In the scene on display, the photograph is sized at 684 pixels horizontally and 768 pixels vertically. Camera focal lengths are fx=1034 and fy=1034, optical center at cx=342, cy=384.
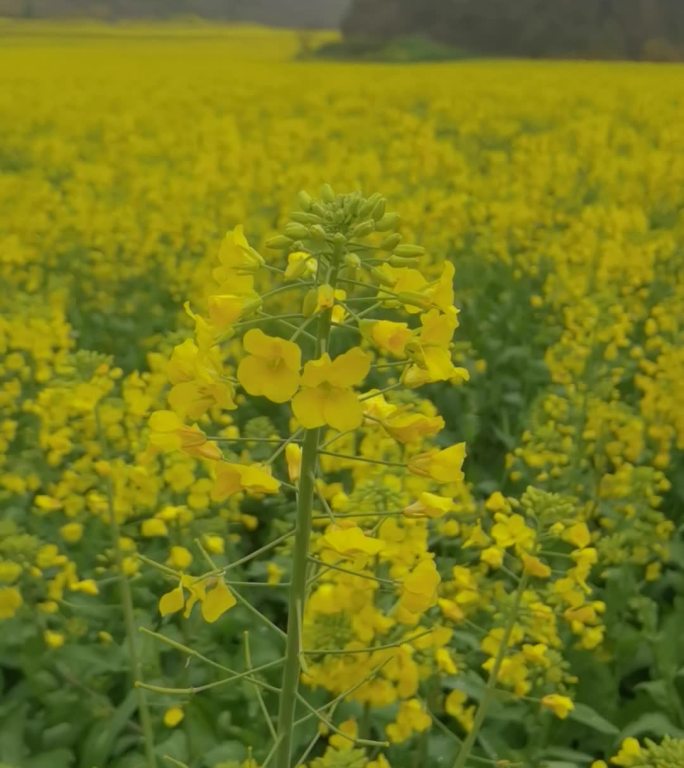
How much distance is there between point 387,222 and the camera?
62.1 inches

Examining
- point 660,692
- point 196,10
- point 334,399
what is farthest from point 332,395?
point 196,10

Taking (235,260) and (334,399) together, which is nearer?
(334,399)

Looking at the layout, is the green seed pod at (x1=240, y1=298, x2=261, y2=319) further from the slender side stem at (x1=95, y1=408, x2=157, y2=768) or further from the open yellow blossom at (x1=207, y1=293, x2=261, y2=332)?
the slender side stem at (x1=95, y1=408, x2=157, y2=768)

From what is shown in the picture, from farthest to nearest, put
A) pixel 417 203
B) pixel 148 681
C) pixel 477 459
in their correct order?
pixel 417 203 → pixel 477 459 → pixel 148 681

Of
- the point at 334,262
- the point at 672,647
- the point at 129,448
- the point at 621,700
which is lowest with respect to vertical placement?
the point at 621,700

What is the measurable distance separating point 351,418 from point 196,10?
394 feet

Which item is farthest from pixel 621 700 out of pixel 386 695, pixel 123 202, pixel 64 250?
pixel 123 202

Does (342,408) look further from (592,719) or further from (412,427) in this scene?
(592,719)

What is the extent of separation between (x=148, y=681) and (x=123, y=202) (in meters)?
4.95

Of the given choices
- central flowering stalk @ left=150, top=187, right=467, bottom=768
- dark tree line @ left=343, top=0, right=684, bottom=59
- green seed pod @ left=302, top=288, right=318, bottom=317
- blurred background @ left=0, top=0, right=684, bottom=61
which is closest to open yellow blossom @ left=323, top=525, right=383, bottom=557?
central flowering stalk @ left=150, top=187, right=467, bottom=768

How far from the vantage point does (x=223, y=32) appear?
6281 centimetres

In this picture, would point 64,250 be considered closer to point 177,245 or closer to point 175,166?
point 177,245

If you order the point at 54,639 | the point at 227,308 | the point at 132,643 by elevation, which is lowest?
the point at 54,639

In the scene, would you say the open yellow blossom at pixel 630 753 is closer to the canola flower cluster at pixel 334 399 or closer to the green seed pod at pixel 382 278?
the canola flower cluster at pixel 334 399
